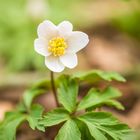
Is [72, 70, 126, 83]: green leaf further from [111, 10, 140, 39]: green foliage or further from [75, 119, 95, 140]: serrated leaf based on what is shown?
[111, 10, 140, 39]: green foliage

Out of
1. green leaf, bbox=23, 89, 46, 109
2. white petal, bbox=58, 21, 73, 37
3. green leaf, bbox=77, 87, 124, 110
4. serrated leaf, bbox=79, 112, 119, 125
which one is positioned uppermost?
white petal, bbox=58, 21, 73, 37

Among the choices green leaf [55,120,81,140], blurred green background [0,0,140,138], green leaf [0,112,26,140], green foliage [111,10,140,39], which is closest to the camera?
green leaf [55,120,81,140]

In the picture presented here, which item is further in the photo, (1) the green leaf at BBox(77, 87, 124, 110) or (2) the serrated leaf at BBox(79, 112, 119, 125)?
(1) the green leaf at BBox(77, 87, 124, 110)

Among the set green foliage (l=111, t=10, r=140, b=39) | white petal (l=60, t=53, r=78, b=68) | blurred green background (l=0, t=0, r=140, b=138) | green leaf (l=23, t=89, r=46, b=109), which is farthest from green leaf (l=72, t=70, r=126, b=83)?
green foliage (l=111, t=10, r=140, b=39)

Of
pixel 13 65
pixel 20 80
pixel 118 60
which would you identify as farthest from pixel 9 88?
pixel 118 60

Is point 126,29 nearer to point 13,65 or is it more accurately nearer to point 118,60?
point 118,60

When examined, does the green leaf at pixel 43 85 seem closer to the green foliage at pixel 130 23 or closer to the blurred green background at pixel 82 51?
the blurred green background at pixel 82 51
